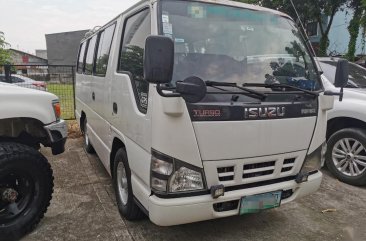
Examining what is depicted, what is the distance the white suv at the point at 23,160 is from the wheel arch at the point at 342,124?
387cm

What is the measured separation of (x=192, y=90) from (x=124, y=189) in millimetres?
1664

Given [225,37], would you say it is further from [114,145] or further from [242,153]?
[114,145]

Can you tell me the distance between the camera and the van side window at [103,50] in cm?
401

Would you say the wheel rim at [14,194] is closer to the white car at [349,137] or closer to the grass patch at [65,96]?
the white car at [349,137]

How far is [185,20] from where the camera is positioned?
9.46ft

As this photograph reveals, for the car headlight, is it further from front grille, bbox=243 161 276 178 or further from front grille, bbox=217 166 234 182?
front grille, bbox=243 161 276 178

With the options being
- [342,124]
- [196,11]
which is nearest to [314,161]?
[196,11]

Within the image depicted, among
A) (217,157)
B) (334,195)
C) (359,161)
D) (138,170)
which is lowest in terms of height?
(334,195)

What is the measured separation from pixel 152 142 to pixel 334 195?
9.63 feet

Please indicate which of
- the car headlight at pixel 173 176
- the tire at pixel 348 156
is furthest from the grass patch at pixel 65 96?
the car headlight at pixel 173 176

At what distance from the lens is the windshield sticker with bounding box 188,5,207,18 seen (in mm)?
2934

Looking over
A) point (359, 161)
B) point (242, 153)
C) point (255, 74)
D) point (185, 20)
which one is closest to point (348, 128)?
point (359, 161)

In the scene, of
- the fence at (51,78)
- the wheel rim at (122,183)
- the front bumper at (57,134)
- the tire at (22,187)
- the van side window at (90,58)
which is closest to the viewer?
the tire at (22,187)

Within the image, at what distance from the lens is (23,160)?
306 centimetres
